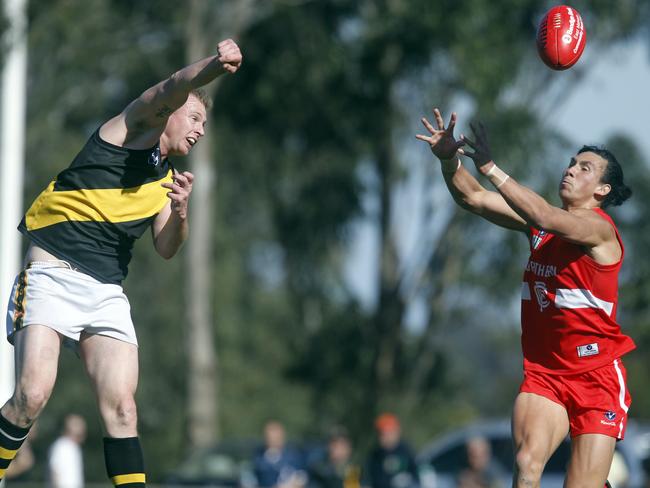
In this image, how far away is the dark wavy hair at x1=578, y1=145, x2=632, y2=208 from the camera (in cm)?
722

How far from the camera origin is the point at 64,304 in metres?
6.61

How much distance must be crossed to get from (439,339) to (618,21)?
8.37m

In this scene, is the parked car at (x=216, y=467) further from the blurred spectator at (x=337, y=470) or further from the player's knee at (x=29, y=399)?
the player's knee at (x=29, y=399)

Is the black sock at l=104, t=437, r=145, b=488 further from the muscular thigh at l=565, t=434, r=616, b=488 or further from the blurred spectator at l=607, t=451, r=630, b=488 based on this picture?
the blurred spectator at l=607, t=451, r=630, b=488

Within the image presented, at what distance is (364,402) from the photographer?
27.7m

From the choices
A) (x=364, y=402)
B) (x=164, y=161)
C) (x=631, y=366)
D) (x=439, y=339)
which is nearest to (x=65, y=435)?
(x=164, y=161)

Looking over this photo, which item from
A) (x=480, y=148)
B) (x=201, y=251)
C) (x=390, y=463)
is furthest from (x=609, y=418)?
(x=201, y=251)

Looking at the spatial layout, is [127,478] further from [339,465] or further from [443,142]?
[339,465]

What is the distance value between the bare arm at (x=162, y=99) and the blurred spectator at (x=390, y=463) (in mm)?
9135

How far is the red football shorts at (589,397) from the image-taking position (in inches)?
275

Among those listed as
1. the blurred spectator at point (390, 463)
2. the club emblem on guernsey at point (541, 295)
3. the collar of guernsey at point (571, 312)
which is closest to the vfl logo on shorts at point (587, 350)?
the collar of guernsey at point (571, 312)

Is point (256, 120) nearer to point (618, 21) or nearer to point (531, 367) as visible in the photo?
point (618, 21)

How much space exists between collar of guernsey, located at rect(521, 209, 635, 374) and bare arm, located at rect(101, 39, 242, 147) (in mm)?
A: 2123

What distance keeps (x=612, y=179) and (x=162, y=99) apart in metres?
2.61
